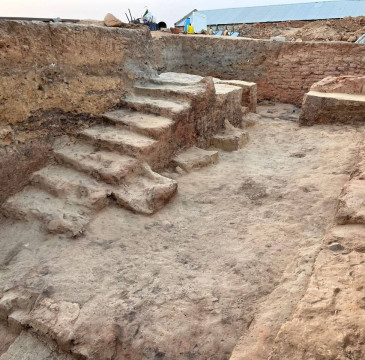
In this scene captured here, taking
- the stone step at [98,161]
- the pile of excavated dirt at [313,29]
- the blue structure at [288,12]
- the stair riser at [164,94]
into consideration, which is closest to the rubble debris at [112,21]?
the stair riser at [164,94]

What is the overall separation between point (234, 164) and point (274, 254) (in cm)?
188

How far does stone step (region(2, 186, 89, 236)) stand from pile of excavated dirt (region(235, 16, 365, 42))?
10390 mm

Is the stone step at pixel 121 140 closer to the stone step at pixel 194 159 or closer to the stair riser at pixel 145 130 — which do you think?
the stair riser at pixel 145 130

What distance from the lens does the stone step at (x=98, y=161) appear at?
9.68 feet

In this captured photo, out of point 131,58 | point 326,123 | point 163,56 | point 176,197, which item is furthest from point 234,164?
point 163,56

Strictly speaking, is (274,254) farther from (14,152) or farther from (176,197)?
(14,152)

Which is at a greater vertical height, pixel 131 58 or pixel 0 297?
→ pixel 131 58

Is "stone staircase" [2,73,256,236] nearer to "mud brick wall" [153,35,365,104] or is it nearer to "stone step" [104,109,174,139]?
"stone step" [104,109,174,139]

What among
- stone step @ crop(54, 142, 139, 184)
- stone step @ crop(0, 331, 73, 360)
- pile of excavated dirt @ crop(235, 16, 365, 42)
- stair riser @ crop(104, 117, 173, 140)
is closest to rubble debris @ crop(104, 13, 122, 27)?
stair riser @ crop(104, 117, 173, 140)

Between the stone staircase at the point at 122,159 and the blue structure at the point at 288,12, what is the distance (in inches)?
538

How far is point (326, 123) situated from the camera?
5371 mm

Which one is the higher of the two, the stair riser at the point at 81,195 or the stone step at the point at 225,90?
the stone step at the point at 225,90

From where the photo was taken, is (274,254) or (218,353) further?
(274,254)

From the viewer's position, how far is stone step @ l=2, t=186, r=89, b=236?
8.40 feet
